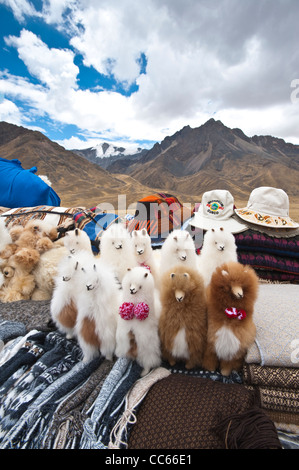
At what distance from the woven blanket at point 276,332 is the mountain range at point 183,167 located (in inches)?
512

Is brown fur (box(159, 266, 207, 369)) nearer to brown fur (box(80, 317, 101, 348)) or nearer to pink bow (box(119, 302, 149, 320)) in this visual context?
pink bow (box(119, 302, 149, 320))

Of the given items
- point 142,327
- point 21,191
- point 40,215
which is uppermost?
point 21,191

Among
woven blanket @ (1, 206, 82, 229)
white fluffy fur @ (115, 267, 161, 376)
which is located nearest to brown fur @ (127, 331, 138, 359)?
white fluffy fur @ (115, 267, 161, 376)

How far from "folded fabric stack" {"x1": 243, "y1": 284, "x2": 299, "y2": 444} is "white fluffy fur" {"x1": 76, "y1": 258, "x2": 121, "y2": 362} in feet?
1.94

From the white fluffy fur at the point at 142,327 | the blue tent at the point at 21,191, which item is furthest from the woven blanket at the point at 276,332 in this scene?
the blue tent at the point at 21,191

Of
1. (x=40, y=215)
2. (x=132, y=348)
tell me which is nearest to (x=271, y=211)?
(x=132, y=348)

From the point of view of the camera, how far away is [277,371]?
3.01 ft

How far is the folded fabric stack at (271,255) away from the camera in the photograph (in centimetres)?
177

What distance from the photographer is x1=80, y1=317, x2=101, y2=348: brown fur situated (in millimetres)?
1002

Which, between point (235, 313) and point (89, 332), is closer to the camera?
point (235, 313)

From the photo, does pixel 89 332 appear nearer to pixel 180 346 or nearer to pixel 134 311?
pixel 134 311

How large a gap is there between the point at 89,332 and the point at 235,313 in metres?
0.62

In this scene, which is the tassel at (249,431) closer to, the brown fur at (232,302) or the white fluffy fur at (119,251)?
the brown fur at (232,302)
